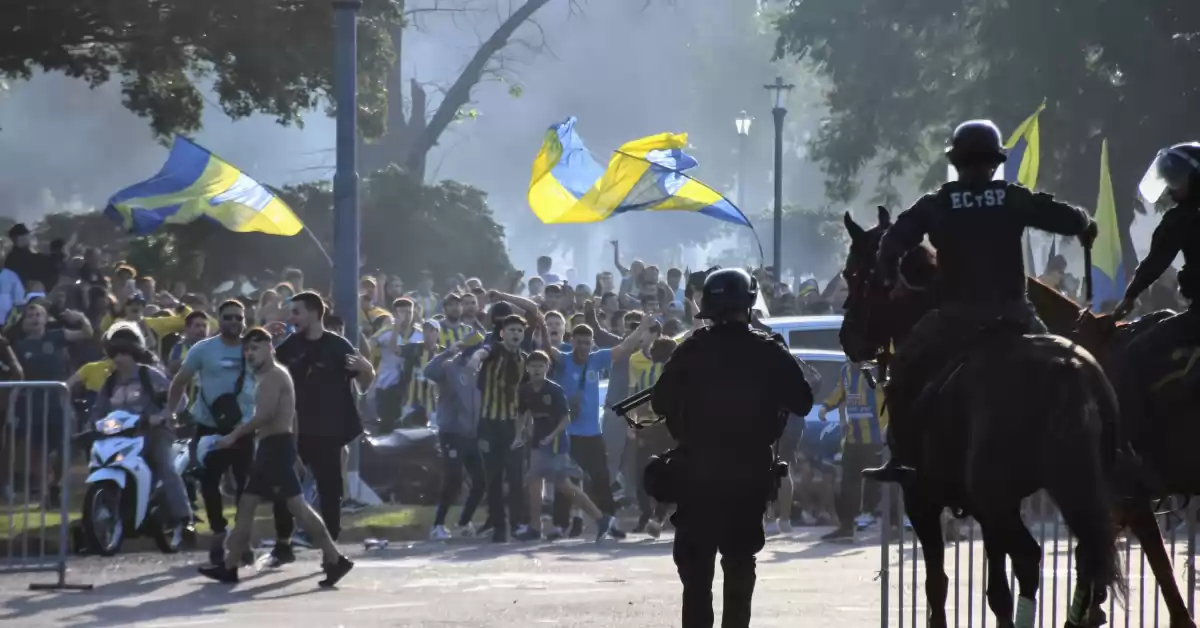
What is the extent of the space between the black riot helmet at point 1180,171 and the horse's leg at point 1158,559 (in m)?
1.48

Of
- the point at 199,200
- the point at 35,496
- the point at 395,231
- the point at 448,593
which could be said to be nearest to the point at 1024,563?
the point at 448,593

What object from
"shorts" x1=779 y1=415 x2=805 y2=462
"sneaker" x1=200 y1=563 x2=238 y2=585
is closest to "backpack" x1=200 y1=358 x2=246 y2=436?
"sneaker" x1=200 y1=563 x2=238 y2=585

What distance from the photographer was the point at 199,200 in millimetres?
22750

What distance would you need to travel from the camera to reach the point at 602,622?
12.1m

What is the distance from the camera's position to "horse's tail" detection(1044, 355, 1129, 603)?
803cm

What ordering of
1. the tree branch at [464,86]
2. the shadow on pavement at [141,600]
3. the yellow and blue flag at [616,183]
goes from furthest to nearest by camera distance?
the tree branch at [464,86] → the yellow and blue flag at [616,183] → the shadow on pavement at [141,600]

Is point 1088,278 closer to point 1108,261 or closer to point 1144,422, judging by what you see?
point 1144,422

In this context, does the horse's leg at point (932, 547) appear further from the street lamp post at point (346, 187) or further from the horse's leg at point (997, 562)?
the street lamp post at point (346, 187)

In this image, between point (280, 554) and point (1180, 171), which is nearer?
Answer: point (1180, 171)

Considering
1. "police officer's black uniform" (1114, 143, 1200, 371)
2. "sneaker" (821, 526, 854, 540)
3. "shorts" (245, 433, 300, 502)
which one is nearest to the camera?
"police officer's black uniform" (1114, 143, 1200, 371)

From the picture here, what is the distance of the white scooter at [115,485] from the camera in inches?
611

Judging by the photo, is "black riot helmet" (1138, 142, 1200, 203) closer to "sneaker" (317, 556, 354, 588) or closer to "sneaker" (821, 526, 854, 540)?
"sneaker" (317, 556, 354, 588)

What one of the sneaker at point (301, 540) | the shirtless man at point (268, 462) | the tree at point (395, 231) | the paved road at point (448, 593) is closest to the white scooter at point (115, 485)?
the paved road at point (448, 593)

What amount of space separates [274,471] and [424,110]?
30481 mm
